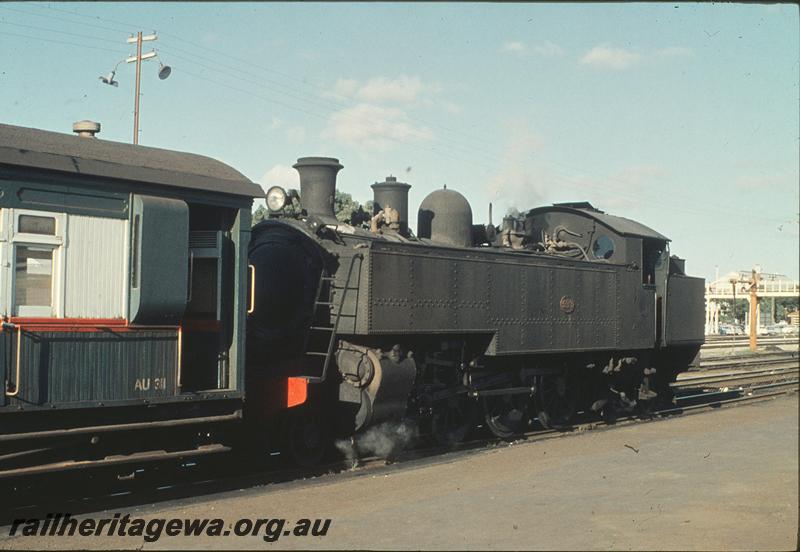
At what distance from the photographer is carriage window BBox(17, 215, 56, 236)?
327 inches

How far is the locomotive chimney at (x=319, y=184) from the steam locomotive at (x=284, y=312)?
0.09 ft

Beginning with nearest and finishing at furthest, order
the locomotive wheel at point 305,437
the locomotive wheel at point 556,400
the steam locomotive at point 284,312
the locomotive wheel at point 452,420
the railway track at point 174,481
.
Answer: the steam locomotive at point 284,312 → the railway track at point 174,481 → the locomotive wheel at point 305,437 → the locomotive wheel at point 452,420 → the locomotive wheel at point 556,400

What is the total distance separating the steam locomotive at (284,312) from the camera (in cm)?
851

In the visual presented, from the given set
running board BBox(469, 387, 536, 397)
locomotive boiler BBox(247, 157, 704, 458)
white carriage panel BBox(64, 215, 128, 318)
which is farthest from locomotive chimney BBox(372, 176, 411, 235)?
white carriage panel BBox(64, 215, 128, 318)

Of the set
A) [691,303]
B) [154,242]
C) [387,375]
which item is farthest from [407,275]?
[691,303]

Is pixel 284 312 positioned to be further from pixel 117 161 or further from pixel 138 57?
pixel 138 57

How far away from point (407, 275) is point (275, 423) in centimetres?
268

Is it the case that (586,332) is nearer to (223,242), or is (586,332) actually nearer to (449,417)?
(449,417)

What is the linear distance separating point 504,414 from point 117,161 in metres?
8.01

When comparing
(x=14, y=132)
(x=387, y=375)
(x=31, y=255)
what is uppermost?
(x=14, y=132)

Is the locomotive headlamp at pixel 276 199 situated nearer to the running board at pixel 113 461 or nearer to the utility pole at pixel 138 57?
the running board at pixel 113 461

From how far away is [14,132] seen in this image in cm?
847

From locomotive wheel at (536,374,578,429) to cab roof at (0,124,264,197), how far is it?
23.7ft

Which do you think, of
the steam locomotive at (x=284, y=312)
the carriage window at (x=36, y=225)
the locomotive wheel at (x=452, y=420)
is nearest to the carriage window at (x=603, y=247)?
the steam locomotive at (x=284, y=312)
